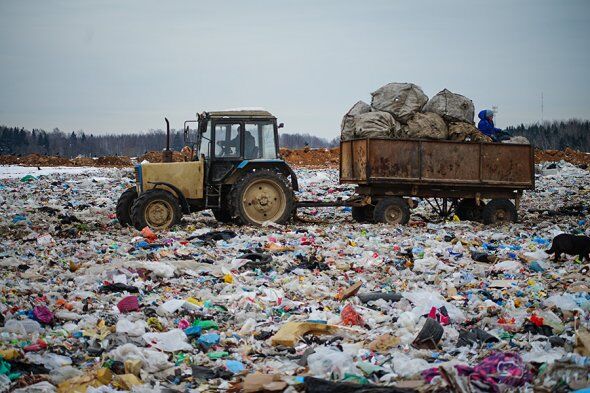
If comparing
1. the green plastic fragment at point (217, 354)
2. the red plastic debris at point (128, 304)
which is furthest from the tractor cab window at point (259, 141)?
the green plastic fragment at point (217, 354)

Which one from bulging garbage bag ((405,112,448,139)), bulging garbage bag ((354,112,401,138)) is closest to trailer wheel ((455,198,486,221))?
bulging garbage bag ((405,112,448,139))

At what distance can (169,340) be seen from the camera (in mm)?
4688

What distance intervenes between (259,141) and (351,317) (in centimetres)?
536

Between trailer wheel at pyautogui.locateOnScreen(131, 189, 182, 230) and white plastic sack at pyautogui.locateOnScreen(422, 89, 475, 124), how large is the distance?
471 centimetres

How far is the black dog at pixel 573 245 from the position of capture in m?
7.52

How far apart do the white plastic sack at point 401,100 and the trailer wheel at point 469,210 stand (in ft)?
6.28

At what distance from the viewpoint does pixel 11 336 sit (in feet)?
15.2

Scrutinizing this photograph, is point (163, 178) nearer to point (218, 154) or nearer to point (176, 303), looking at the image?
point (218, 154)

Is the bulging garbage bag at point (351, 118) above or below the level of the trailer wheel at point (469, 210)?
above

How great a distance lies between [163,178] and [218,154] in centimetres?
90

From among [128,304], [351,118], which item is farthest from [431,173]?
[128,304]

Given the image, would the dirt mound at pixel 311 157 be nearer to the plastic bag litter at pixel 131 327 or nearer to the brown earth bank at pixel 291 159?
the brown earth bank at pixel 291 159

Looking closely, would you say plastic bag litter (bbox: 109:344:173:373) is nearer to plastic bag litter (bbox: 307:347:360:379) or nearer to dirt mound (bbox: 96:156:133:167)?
plastic bag litter (bbox: 307:347:360:379)

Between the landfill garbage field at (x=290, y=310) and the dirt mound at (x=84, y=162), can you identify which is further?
the dirt mound at (x=84, y=162)
